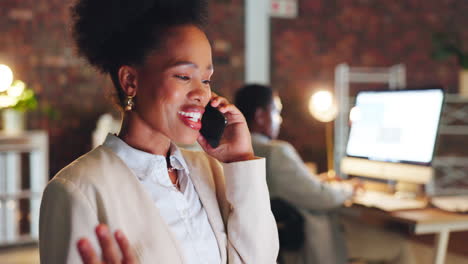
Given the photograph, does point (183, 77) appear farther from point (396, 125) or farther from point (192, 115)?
point (396, 125)

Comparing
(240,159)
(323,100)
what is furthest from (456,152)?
(240,159)

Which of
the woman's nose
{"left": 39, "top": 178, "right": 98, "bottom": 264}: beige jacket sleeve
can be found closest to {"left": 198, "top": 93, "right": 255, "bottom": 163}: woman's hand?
the woman's nose

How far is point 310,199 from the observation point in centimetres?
225

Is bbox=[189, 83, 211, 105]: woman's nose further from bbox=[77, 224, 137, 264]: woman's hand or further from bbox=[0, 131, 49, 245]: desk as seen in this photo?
bbox=[0, 131, 49, 245]: desk

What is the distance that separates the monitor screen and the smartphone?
1.26 metres

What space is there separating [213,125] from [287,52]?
13.1ft

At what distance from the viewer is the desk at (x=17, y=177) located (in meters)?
3.86

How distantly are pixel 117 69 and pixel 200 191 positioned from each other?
1.05 feet

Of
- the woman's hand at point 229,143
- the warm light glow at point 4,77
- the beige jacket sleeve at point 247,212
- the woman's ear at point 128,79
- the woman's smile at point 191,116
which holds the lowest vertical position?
the beige jacket sleeve at point 247,212

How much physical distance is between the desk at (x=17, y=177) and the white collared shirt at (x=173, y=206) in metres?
3.14

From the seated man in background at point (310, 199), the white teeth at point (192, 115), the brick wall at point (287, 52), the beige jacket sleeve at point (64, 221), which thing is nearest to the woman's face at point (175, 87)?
the white teeth at point (192, 115)

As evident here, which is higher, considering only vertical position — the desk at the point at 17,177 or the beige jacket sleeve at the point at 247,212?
the beige jacket sleeve at the point at 247,212

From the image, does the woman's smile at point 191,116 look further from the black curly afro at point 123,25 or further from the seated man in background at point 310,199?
the seated man in background at point 310,199

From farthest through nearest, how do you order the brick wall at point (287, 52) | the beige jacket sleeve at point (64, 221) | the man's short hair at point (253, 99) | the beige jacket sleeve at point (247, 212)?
the brick wall at point (287, 52)
the man's short hair at point (253, 99)
the beige jacket sleeve at point (247, 212)
the beige jacket sleeve at point (64, 221)
